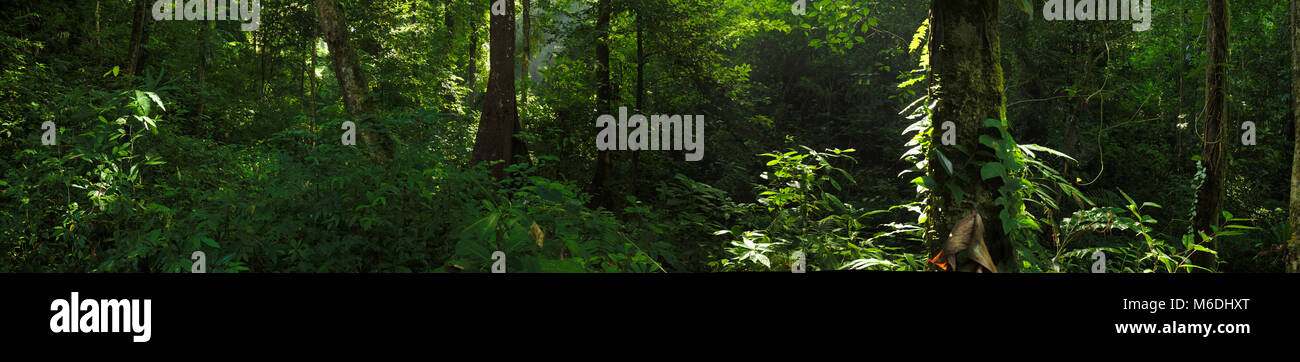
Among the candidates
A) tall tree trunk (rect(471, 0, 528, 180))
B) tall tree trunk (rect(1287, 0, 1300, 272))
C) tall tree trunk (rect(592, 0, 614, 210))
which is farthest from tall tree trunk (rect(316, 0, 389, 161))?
tall tree trunk (rect(1287, 0, 1300, 272))

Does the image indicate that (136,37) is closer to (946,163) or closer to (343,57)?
(343,57)

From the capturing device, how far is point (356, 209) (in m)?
4.57

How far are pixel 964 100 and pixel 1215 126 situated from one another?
3.82 m

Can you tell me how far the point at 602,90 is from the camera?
15.7 metres

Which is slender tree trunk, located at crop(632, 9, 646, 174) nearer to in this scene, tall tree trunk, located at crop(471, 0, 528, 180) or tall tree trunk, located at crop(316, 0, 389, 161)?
tall tree trunk, located at crop(471, 0, 528, 180)

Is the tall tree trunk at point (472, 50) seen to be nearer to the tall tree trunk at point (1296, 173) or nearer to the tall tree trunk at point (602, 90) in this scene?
the tall tree trunk at point (602, 90)

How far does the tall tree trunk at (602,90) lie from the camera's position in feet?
48.9

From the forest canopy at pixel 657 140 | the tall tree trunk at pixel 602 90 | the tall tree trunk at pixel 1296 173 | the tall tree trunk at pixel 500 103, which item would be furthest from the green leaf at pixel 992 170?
the tall tree trunk at pixel 602 90

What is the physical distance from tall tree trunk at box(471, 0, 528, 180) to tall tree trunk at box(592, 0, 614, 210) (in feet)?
11.6

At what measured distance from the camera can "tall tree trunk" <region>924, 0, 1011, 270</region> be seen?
3.13 metres

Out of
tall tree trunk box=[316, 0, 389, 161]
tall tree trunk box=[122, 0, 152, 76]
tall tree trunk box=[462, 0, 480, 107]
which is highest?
tall tree trunk box=[462, 0, 480, 107]

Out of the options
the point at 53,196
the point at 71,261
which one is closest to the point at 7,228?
the point at 53,196

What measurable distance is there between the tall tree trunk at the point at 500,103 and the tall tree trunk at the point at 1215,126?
859 centimetres
